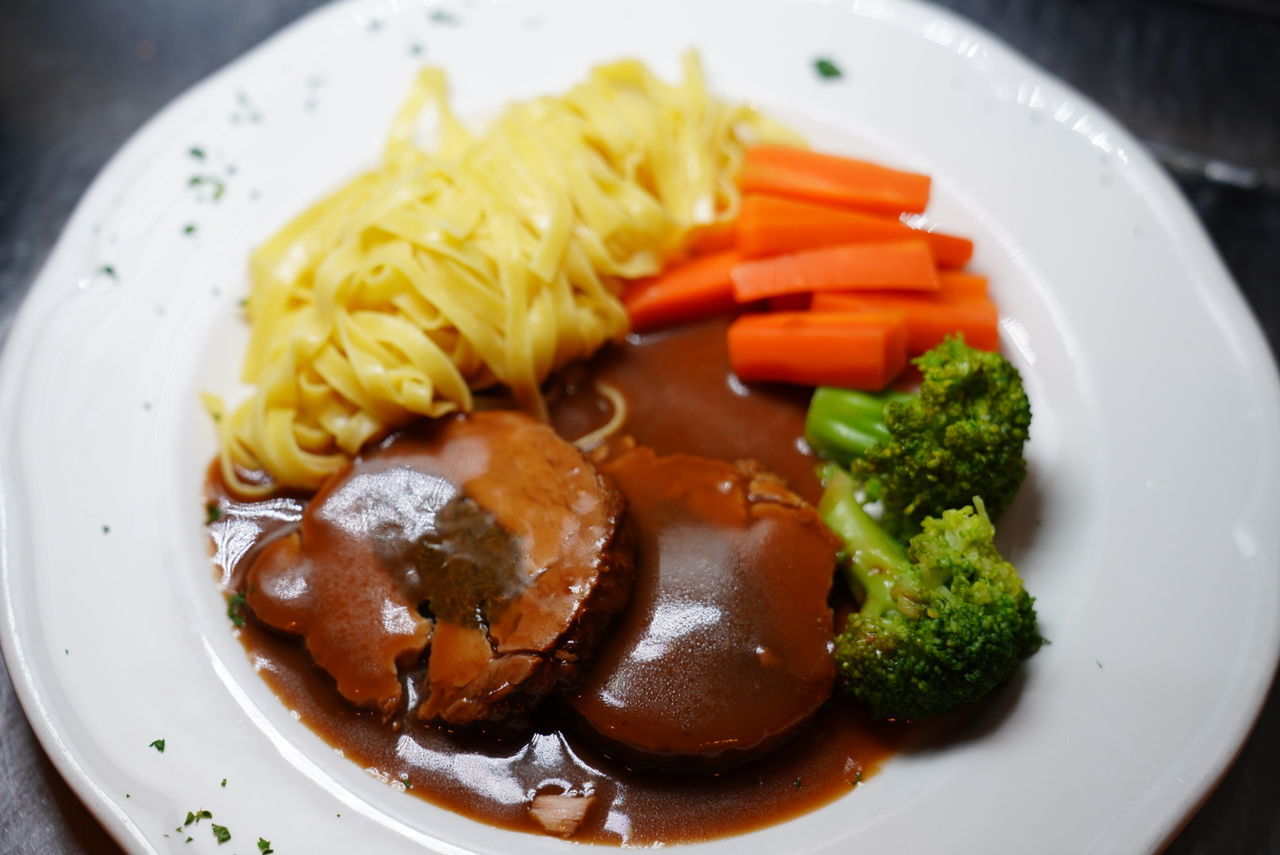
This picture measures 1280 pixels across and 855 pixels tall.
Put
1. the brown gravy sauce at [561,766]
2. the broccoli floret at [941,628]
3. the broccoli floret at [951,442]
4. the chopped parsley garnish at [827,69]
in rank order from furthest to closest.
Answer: the chopped parsley garnish at [827,69]
the broccoli floret at [951,442]
the brown gravy sauce at [561,766]
the broccoli floret at [941,628]

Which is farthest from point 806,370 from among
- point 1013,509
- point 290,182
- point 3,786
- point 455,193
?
point 3,786

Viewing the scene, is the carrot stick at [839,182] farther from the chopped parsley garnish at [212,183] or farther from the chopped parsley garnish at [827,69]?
the chopped parsley garnish at [212,183]

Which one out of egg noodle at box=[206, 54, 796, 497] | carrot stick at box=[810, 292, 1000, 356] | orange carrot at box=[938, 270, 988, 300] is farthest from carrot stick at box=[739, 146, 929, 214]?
carrot stick at box=[810, 292, 1000, 356]

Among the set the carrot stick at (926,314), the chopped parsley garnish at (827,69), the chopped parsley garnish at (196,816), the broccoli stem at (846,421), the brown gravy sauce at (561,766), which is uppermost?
the chopped parsley garnish at (827,69)

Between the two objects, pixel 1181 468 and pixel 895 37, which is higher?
pixel 895 37

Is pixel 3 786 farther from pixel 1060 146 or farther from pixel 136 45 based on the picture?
pixel 1060 146

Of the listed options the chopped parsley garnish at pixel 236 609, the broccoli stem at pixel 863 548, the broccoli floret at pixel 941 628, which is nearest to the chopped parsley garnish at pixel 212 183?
the chopped parsley garnish at pixel 236 609

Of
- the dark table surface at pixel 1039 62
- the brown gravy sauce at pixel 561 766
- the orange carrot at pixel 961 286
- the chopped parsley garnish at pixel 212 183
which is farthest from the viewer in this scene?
the dark table surface at pixel 1039 62

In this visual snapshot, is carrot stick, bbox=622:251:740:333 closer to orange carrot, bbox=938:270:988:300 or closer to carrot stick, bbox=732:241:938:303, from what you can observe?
carrot stick, bbox=732:241:938:303
